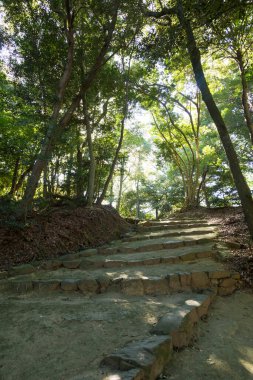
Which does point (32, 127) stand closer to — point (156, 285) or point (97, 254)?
point (97, 254)

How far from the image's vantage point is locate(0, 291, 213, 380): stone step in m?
1.96

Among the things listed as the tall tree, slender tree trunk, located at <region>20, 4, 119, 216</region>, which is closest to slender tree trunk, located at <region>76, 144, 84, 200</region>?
slender tree trunk, located at <region>20, 4, 119, 216</region>

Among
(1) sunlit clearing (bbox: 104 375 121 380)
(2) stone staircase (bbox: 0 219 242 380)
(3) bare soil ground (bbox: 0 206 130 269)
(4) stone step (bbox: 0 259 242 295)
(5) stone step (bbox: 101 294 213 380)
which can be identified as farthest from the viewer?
(3) bare soil ground (bbox: 0 206 130 269)

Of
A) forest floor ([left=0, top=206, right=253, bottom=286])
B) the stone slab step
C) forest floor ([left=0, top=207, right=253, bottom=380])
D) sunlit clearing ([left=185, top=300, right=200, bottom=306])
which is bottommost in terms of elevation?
forest floor ([left=0, top=207, right=253, bottom=380])

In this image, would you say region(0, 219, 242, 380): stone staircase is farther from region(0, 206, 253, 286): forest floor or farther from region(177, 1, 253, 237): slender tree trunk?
region(177, 1, 253, 237): slender tree trunk

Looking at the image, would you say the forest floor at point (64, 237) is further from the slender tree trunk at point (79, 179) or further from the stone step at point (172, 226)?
the slender tree trunk at point (79, 179)

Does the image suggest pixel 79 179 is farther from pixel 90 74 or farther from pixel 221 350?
pixel 221 350

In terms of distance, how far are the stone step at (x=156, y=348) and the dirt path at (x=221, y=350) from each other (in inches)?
4.1

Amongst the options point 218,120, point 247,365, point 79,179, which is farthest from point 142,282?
point 79,179

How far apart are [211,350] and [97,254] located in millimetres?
3598

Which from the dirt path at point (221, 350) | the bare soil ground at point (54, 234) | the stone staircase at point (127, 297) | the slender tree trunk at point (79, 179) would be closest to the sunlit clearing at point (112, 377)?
the stone staircase at point (127, 297)

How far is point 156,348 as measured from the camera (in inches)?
78.5

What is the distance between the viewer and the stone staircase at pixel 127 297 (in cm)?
194

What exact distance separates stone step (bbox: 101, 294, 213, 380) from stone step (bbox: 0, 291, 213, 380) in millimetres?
30
